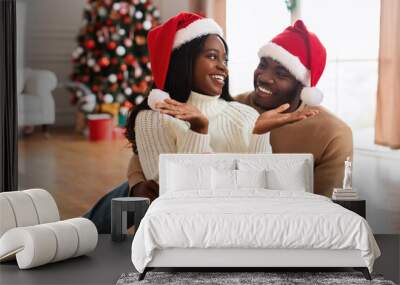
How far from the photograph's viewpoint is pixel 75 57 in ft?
25.2

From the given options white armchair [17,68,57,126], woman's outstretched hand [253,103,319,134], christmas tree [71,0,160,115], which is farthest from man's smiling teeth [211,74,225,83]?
white armchair [17,68,57,126]

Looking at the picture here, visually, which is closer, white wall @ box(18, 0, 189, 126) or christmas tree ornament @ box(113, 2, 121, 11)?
white wall @ box(18, 0, 189, 126)

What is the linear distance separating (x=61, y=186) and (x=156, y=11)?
77.1 inches

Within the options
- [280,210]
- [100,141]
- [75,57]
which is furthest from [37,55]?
[280,210]

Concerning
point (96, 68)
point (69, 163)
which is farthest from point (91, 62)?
point (69, 163)

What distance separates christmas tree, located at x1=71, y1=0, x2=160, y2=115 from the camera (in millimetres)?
7688

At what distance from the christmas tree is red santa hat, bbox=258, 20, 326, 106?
1.18m

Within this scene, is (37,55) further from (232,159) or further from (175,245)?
(175,245)

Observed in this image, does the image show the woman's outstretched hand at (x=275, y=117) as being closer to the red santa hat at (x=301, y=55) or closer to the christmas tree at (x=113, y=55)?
the red santa hat at (x=301, y=55)

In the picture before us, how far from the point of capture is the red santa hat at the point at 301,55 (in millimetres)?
7699

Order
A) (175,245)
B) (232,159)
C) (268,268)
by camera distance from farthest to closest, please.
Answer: (232,159) → (268,268) → (175,245)

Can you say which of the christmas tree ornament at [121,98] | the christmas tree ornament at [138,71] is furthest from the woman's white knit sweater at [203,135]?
the christmas tree ornament at [138,71]

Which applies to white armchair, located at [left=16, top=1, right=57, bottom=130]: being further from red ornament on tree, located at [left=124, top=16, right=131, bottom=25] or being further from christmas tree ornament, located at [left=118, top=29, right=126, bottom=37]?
red ornament on tree, located at [left=124, top=16, right=131, bottom=25]

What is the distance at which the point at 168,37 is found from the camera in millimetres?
7664
